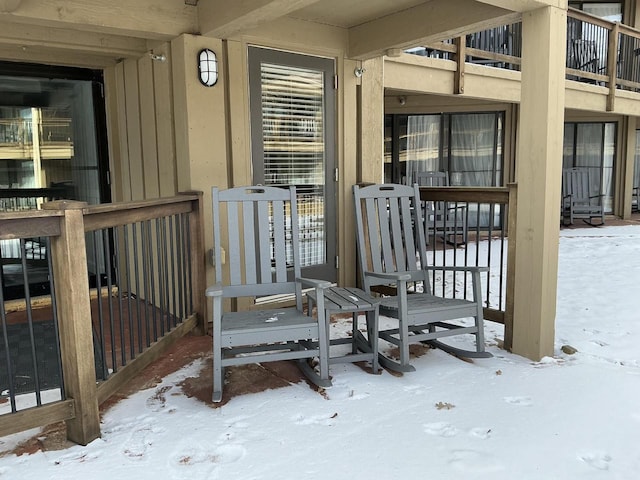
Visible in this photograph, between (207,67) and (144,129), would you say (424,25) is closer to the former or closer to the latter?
(207,67)

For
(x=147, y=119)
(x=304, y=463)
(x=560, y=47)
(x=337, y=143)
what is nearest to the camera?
(x=304, y=463)

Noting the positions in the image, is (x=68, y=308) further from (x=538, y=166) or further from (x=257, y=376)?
(x=538, y=166)

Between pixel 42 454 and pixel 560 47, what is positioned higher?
pixel 560 47

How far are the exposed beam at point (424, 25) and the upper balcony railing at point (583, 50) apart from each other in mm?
2547

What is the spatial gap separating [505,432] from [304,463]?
0.91 meters

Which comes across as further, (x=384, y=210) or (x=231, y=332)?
(x=384, y=210)

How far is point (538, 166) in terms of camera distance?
3.12 meters

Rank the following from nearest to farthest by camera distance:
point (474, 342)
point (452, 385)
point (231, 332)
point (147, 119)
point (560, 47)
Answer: point (231, 332), point (452, 385), point (560, 47), point (474, 342), point (147, 119)

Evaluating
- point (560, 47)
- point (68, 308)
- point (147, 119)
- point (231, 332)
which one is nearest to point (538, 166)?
point (560, 47)

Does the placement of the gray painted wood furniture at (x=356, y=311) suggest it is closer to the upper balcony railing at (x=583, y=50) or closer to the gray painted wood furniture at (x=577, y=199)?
the upper balcony railing at (x=583, y=50)

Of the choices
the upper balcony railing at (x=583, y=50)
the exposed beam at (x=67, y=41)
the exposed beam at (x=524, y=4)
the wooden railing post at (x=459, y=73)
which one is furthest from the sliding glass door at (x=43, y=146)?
the wooden railing post at (x=459, y=73)

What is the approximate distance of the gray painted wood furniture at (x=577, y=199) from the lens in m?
9.48

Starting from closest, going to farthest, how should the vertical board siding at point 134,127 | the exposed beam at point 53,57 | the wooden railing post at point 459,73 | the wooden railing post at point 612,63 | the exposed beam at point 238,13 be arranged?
the exposed beam at point 238,13 < the exposed beam at point 53,57 < the vertical board siding at point 134,127 < the wooden railing post at point 459,73 < the wooden railing post at point 612,63

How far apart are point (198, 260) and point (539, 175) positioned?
2289 mm
